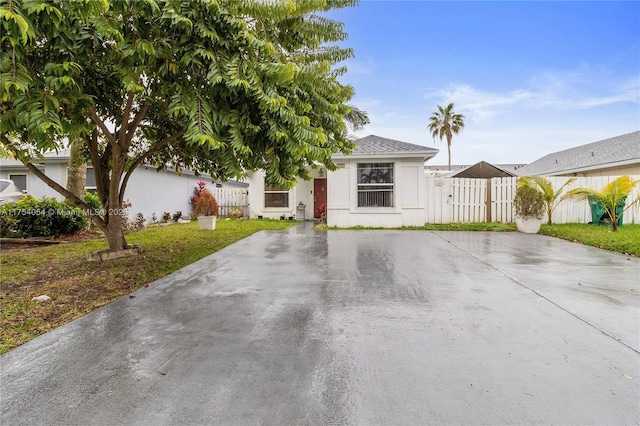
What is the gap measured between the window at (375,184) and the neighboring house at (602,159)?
407 inches

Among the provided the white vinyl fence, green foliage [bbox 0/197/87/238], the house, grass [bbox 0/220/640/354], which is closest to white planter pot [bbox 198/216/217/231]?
grass [bbox 0/220/640/354]

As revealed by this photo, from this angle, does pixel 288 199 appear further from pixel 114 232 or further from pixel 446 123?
pixel 446 123

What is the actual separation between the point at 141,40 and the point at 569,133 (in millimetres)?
27423

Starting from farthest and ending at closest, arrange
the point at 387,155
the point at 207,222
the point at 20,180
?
the point at 20,180, the point at 387,155, the point at 207,222

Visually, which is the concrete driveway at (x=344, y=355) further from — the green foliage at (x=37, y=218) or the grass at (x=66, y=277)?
the green foliage at (x=37, y=218)

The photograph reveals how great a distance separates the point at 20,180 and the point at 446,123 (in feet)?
109

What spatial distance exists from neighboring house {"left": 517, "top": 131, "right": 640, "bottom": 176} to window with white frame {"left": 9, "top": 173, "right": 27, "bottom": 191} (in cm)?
2496

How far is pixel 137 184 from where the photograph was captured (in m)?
13.3

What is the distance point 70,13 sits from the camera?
109 inches

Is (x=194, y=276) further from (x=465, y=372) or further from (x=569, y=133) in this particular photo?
(x=569, y=133)

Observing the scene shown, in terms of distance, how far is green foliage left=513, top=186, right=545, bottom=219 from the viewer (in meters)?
10.5

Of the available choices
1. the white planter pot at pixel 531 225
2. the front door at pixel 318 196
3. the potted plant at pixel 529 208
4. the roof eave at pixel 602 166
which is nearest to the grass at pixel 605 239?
the white planter pot at pixel 531 225

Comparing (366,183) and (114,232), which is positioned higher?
(366,183)

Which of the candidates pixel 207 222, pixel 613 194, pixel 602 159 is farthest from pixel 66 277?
pixel 602 159
